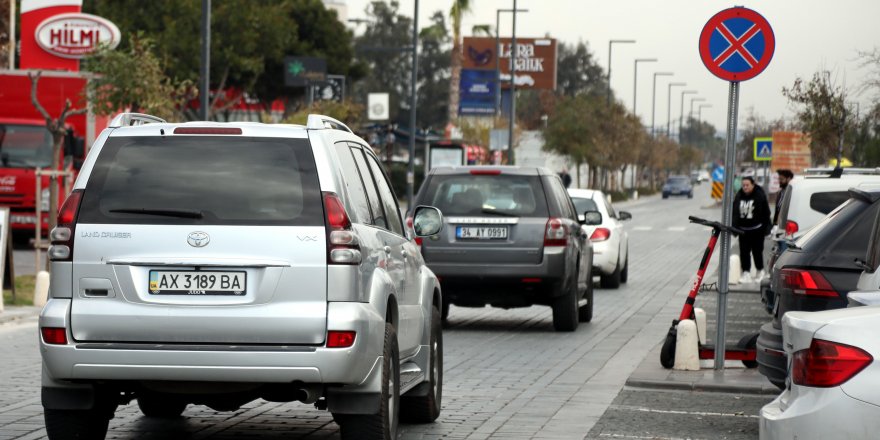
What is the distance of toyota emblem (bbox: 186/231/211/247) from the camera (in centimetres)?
754

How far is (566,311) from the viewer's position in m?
16.2

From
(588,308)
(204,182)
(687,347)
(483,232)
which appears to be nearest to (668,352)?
(687,347)

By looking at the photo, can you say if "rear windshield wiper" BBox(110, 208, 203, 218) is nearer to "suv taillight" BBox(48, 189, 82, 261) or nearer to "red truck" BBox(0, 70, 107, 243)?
"suv taillight" BBox(48, 189, 82, 261)

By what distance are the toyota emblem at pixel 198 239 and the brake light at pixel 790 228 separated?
11.4 meters

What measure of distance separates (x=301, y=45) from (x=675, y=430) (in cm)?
6399

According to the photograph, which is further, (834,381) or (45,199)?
(45,199)

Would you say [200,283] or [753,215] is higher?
[200,283]

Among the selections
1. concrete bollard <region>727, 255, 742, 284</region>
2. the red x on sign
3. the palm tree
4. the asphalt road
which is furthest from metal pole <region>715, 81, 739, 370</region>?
the palm tree

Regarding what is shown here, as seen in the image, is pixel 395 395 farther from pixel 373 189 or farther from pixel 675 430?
pixel 675 430

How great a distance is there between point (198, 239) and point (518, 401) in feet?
12.9

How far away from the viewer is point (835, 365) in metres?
5.57

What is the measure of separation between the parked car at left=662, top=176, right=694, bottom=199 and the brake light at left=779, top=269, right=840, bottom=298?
94703 millimetres

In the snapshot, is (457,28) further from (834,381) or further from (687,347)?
(834,381)

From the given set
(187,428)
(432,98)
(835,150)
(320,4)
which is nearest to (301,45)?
(320,4)
